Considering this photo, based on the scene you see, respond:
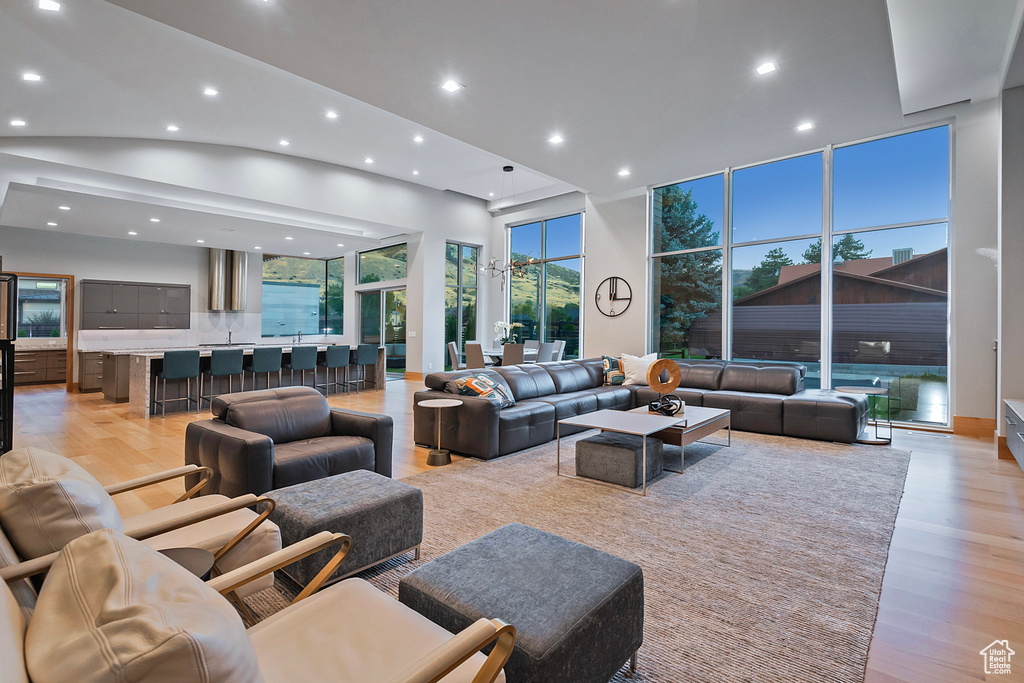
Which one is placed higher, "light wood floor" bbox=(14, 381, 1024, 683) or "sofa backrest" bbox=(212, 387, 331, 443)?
"sofa backrest" bbox=(212, 387, 331, 443)

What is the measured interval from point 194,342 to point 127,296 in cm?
150

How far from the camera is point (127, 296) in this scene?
970cm

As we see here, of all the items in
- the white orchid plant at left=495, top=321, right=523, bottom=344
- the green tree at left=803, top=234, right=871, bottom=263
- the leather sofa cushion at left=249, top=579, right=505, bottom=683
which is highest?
the green tree at left=803, top=234, right=871, bottom=263

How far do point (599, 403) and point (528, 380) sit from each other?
0.89 meters

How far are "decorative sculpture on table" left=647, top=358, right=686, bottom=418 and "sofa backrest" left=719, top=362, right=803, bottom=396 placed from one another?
1.99m

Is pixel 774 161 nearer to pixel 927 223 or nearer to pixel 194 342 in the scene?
pixel 927 223

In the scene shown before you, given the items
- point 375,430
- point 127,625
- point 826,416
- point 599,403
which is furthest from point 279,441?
point 826,416

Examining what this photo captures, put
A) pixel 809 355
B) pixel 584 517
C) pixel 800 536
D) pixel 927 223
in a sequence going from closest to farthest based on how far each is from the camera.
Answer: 1. pixel 800 536
2. pixel 584 517
3. pixel 927 223
4. pixel 809 355

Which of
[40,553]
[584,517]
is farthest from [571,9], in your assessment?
[40,553]

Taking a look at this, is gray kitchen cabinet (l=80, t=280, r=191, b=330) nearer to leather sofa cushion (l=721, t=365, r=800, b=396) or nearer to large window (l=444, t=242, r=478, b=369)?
large window (l=444, t=242, r=478, b=369)

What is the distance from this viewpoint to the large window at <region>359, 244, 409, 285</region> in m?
10.8

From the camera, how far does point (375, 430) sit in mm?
3369

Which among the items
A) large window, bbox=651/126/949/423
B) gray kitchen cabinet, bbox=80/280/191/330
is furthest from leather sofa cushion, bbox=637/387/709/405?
gray kitchen cabinet, bbox=80/280/191/330

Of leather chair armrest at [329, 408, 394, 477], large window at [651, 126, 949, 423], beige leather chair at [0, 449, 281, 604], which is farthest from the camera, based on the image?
large window at [651, 126, 949, 423]
